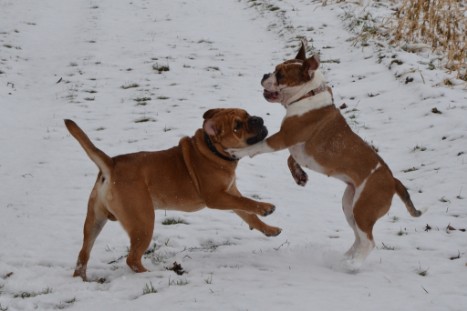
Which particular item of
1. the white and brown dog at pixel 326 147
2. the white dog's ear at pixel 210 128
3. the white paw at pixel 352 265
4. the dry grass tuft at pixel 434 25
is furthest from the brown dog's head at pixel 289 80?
the dry grass tuft at pixel 434 25

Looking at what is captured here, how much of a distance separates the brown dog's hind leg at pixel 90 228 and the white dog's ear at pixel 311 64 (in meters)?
2.11

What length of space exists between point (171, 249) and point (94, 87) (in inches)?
228

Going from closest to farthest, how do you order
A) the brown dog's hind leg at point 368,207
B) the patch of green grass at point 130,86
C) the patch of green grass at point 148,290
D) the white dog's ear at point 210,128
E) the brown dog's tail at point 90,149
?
the patch of green grass at point 148,290
the brown dog's tail at point 90,149
the brown dog's hind leg at point 368,207
the white dog's ear at point 210,128
the patch of green grass at point 130,86

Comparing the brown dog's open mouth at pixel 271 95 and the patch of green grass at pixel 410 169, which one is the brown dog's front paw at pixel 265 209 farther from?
the patch of green grass at pixel 410 169

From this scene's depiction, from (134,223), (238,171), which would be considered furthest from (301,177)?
(238,171)

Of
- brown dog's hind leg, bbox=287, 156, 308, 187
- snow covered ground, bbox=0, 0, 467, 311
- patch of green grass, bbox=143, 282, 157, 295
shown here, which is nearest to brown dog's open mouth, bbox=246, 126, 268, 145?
brown dog's hind leg, bbox=287, 156, 308, 187

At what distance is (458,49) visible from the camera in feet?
32.8

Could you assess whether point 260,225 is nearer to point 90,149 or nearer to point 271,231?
point 271,231

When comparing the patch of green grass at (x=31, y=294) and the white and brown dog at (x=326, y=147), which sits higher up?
the white and brown dog at (x=326, y=147)

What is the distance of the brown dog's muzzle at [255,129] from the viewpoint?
514 centimetres

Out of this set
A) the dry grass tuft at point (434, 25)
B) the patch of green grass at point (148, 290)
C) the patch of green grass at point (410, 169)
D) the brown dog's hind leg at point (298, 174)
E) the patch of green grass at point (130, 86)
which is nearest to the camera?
the patch of green grass at point (148, 290)

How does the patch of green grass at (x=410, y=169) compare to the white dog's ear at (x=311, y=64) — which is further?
the patch of green grass at (x=410, y=169)

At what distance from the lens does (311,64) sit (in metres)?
5.06

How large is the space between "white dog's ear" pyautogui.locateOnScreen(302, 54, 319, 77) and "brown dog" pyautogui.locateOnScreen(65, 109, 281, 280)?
2.03 ft
